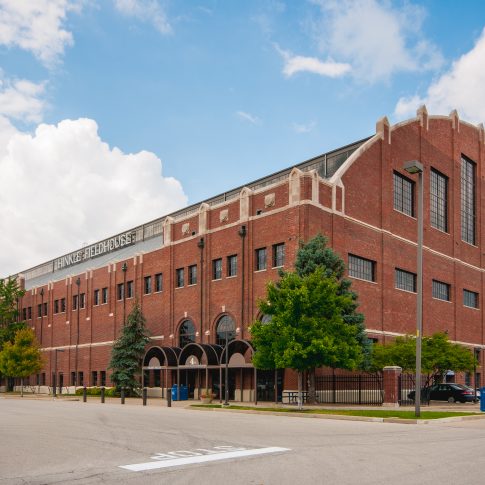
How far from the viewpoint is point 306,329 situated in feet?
101

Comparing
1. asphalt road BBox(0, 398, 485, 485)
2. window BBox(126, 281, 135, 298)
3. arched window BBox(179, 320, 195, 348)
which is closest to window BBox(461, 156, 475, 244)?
arched window BBox(179, 320, 195, 348)

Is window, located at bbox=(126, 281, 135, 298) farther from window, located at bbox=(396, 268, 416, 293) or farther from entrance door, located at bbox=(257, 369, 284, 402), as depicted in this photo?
window, located at bbox=(396, 268, 416, 293)

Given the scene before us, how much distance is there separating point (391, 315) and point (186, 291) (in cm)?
1467

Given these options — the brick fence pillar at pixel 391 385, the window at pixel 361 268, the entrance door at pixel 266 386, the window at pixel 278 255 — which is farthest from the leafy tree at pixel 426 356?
the window at pixel 278 255

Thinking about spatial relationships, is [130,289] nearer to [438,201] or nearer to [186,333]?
[186,333]

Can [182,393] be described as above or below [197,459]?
below

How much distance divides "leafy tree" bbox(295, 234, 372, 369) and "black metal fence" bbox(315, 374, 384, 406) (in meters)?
2.51

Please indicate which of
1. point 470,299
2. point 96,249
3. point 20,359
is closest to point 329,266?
point 470,299

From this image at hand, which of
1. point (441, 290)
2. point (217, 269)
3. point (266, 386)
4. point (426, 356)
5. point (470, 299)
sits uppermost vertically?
point (217, 269)

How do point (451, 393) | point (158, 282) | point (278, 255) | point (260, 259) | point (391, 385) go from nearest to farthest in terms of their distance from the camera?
point (391, 385) < point (278, 255) < point (451, 393) < point (260, 259) < point (158, 282)

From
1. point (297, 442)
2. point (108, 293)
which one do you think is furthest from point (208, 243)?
point (297, 442)

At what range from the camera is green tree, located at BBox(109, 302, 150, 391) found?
Result: 166ft

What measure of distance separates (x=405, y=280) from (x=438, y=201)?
29.0 feet

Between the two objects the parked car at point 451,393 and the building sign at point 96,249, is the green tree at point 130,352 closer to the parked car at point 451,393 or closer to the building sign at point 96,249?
the building sign at point 96,249
